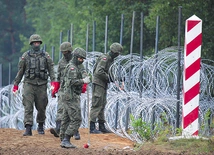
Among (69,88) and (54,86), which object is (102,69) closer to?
(54,86)

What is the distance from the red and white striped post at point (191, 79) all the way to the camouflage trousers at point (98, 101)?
3.87 m

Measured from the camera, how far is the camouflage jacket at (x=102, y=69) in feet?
56.4

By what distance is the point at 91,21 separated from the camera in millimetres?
37312

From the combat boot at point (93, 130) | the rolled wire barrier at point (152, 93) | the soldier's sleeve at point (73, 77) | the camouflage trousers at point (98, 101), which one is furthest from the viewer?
the combat boot at point (93, 130)

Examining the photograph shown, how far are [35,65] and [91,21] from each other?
68.2ft

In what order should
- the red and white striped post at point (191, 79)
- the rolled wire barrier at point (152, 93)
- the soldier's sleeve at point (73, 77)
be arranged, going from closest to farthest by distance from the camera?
the red and white striped post at point (191, 79) < the soldier's sleeve at point (73, 77) < the rolled wire barrier at point (152, 93)

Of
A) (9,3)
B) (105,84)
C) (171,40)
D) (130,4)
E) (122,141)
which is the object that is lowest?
(122,141)

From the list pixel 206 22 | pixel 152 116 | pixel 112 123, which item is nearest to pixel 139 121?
pixel 152 116

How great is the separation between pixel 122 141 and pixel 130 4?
14.5 m

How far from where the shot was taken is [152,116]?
54.6 ft

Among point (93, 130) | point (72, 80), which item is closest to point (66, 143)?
point (72, 80)

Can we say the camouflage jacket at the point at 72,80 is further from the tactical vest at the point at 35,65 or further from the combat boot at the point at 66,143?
the tactical vest at the point at 35,65

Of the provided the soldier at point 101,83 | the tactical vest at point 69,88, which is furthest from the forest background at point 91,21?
the tactical vest at point 69,88

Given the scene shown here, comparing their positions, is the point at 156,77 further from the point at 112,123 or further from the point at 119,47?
the point at 112,123
